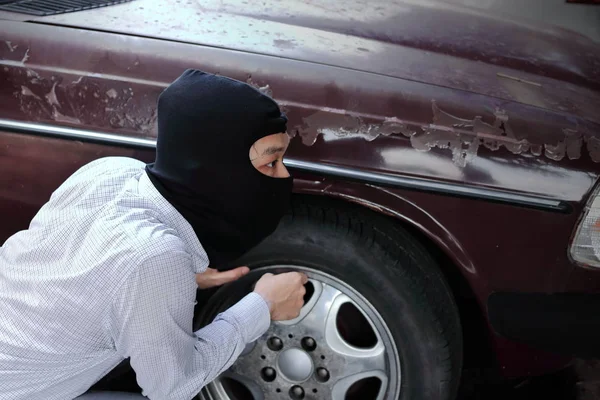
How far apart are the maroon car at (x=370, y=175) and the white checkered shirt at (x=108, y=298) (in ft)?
1.07

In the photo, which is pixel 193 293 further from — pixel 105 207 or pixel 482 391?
pixel 482 391

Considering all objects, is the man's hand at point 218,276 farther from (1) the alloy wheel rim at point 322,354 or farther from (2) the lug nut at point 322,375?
(2) the lug nut at point 322,375

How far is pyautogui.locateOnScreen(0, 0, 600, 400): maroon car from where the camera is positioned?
6.19ft

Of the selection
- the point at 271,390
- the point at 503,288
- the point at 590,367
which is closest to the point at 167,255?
the point at 271,390

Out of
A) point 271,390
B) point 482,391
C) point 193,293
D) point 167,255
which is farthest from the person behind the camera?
point 482,391

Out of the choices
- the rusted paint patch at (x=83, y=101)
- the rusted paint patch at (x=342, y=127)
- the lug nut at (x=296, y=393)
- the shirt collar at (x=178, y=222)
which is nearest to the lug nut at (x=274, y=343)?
the lug nut at (x=296, y=393)

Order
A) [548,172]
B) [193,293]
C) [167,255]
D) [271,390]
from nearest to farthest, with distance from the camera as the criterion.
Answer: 1. [167,255]
2. [193,293]
3. [548,172]
4. [271,390]

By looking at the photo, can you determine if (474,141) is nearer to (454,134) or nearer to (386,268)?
(454,134)

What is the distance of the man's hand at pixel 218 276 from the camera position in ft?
6.23

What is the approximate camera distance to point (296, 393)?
7.00 ft

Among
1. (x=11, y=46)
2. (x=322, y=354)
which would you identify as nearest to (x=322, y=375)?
(x=322, y=354)

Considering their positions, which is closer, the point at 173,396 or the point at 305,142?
the point at 173,396

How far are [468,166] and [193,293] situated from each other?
864 mm

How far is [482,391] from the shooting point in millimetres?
2596
